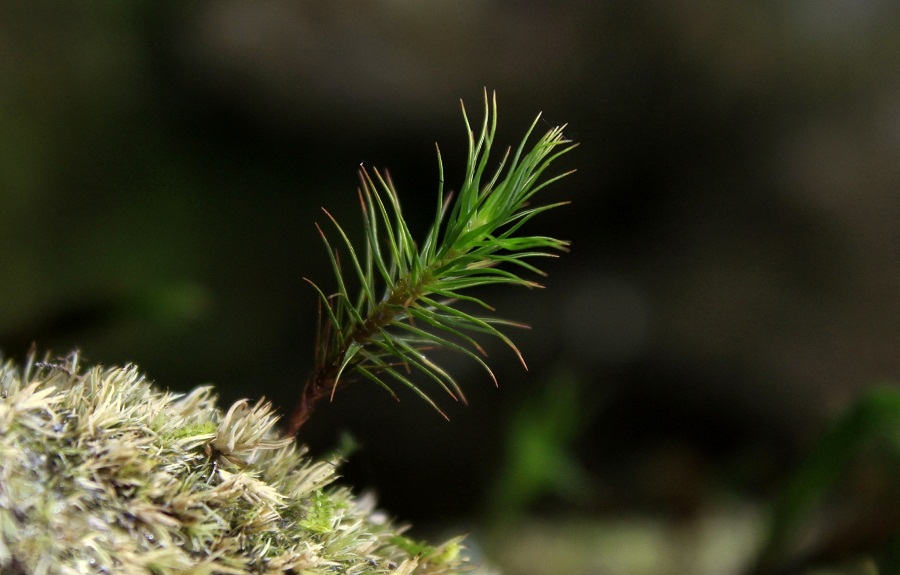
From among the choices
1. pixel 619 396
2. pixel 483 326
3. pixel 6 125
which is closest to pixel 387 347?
pixel 483 326

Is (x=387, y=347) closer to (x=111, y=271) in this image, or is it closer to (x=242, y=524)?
(x=242, y=524)

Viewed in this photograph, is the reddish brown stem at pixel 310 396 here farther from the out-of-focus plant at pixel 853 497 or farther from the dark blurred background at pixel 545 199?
the dark blurred background at pixel 545 199

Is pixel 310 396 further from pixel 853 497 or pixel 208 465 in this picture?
pixel 853 497

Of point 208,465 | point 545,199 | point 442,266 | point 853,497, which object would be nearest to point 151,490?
point 208,465

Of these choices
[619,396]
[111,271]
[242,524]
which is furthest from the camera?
[619,396]

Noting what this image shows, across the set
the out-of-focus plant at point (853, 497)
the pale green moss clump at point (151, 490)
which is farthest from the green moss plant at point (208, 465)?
the out-of-focus plant at point (853, 497)

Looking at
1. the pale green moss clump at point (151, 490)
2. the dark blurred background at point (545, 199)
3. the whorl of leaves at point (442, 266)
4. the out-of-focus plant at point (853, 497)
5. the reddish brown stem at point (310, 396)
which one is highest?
the dark blurred background at point (545, 199)

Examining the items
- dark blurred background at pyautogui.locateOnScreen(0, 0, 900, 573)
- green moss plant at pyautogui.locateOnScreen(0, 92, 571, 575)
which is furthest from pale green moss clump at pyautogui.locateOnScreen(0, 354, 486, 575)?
dark blurred background at pyautogui.locateOnScreen(0, 0, 900, 573)
